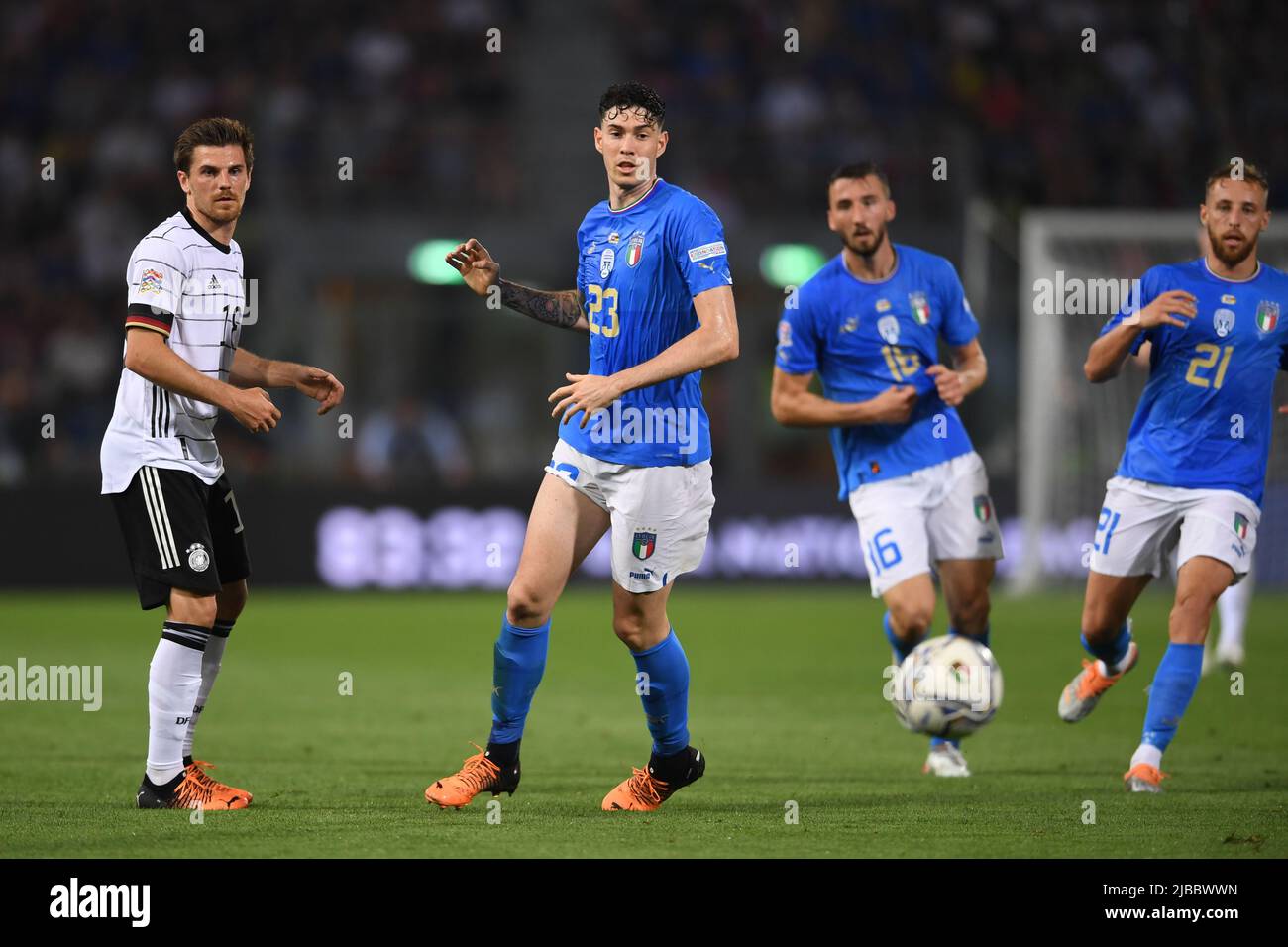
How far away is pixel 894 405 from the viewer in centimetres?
784

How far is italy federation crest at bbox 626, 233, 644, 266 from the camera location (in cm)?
668

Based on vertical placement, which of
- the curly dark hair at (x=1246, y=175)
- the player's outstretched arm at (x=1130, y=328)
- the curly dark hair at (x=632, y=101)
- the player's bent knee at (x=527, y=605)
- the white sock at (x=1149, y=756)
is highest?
the curly dark hair at (x=632, y=101)

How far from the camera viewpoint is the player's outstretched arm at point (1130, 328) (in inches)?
277

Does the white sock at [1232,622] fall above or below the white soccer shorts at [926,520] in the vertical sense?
below

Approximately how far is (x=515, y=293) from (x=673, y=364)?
2.97ft

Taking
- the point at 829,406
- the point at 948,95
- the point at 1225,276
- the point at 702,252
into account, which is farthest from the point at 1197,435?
the point at 948,95

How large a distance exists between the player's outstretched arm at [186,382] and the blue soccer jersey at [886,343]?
258 cm

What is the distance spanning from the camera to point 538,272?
76.8ft

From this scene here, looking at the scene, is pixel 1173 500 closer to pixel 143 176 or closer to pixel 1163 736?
pixel 1163 736

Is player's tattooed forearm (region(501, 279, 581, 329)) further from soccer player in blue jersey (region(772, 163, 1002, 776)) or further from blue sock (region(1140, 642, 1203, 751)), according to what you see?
blue sock (region(1140, 642, 1203, 751))

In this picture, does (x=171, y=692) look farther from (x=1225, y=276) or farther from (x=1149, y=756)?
(x=1225, y=276)

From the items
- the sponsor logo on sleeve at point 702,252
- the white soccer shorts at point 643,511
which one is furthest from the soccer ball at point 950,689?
the sponsor logo on sleeve at point 702,252

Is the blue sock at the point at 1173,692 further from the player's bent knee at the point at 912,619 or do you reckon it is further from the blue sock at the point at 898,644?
the blue sock at the point at 898,644

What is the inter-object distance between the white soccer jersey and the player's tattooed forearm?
1017 millimetres
